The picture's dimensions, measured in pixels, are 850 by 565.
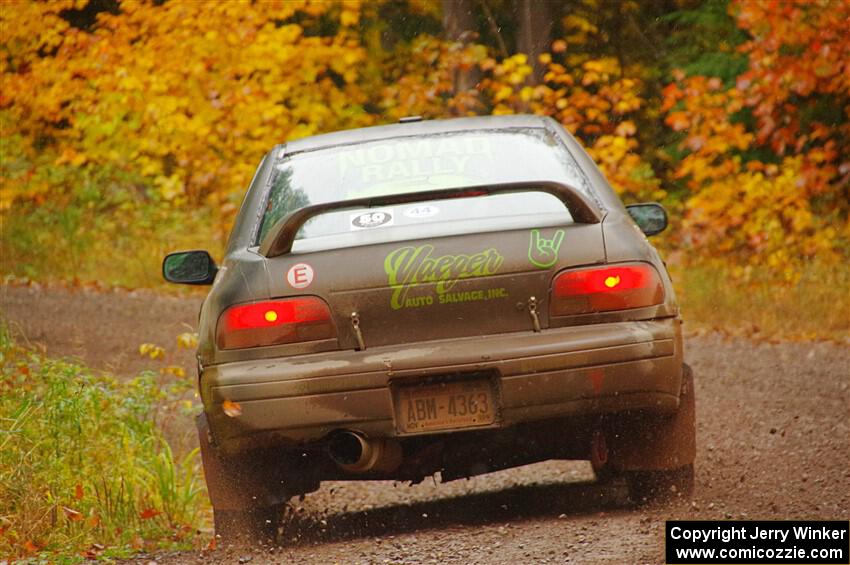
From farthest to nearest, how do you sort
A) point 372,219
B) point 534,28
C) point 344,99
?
point 534,28, point 344,99, point 372,219

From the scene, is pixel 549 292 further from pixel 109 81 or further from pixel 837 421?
pixel 109 81

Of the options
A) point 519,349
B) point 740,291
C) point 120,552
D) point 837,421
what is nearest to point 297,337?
point 519,349

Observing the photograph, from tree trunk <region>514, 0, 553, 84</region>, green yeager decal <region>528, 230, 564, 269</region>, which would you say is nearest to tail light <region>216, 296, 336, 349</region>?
green yeager decal <region>528, 230, 564, 269</region>

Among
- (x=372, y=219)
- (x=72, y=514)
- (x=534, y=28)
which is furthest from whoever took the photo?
(x=534, y=28)

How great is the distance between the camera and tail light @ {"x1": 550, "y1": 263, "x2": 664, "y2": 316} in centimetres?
493

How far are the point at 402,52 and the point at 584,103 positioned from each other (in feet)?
23.5

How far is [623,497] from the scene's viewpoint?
6.00 metres

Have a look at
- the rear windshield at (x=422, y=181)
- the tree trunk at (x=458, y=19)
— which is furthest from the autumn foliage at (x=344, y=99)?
the rear windshield at (x=422, y=181)

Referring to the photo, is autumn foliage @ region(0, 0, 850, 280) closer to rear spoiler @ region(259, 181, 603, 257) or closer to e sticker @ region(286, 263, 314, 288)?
rear spoiler @ region(259, 181, 603, 257)

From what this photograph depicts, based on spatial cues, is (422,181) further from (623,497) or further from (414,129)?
(623,497)

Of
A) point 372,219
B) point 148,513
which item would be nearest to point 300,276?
point 372,219

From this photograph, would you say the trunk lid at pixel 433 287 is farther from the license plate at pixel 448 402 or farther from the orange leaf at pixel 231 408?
the orange leaf at pixel 231 408

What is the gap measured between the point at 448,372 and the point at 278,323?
2.06 ft

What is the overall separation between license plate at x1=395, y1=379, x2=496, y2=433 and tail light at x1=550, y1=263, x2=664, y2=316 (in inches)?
15.2
